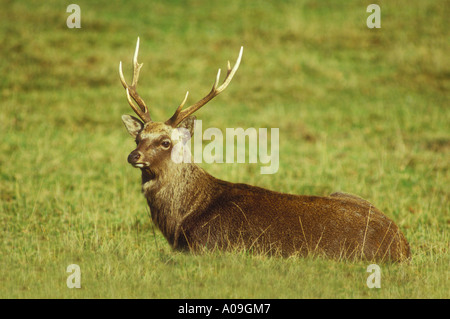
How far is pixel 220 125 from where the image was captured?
1602 cm

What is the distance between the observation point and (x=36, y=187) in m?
10.5

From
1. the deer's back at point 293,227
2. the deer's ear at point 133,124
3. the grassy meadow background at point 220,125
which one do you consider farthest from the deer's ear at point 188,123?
the grassy meadow background at point 220,125

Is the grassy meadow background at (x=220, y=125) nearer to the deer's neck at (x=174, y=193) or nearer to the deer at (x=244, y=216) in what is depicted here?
the deer at (x=244, y=216)

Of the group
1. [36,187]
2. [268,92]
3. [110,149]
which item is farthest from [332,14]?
[36,187]

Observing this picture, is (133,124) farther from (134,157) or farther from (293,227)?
(293,227)

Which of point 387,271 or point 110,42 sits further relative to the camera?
point 110,42

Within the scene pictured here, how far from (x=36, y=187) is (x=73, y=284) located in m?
4.89

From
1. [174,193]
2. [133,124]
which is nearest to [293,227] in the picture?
[174,193]

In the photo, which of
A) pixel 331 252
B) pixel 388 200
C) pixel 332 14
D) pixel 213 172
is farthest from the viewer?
pixel 332 14

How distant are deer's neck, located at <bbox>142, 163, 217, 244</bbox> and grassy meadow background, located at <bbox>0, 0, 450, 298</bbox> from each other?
0.42 metres

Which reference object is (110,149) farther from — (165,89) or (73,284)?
(73,284)

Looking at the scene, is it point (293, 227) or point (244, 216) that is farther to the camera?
point (244, 216)

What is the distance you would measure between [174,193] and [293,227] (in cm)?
159

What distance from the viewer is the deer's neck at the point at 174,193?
7543mm
